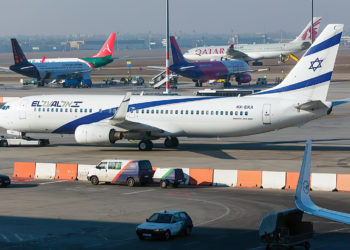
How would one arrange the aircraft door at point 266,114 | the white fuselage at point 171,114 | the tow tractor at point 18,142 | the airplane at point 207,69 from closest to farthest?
the aircraft door at point 266,114, the white fuselage at point 171,114, the tow tractor at point 18,142, the airplane at point 207,69

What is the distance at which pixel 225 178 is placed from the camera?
147 ft

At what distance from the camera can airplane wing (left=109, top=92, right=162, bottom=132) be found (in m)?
55.0

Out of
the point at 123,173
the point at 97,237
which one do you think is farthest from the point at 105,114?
the point at 97,237

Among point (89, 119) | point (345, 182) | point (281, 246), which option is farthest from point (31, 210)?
point (89, 119)

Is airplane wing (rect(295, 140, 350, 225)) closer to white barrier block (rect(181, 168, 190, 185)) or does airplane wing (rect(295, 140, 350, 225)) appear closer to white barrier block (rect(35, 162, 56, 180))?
white barrier block (rect(181, 168, 190, 185))

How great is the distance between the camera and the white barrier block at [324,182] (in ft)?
139

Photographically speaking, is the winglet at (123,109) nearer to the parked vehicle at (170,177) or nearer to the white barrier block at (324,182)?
the parked vehicle at (170,177)

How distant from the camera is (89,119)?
59.3m

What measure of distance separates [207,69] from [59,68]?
3225cm

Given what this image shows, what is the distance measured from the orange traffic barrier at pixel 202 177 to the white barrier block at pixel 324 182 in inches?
267

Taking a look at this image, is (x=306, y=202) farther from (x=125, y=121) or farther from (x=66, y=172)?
(x=125, y=121)

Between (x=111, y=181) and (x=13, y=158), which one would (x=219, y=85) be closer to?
(x=13, y=158)

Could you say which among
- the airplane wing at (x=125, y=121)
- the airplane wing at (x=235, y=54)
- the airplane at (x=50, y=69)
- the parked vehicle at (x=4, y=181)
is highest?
the airplane wing at (x=235, y=54)

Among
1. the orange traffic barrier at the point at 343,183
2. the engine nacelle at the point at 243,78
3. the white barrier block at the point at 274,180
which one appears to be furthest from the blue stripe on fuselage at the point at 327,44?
the engine nacelle at the point at 243,78
